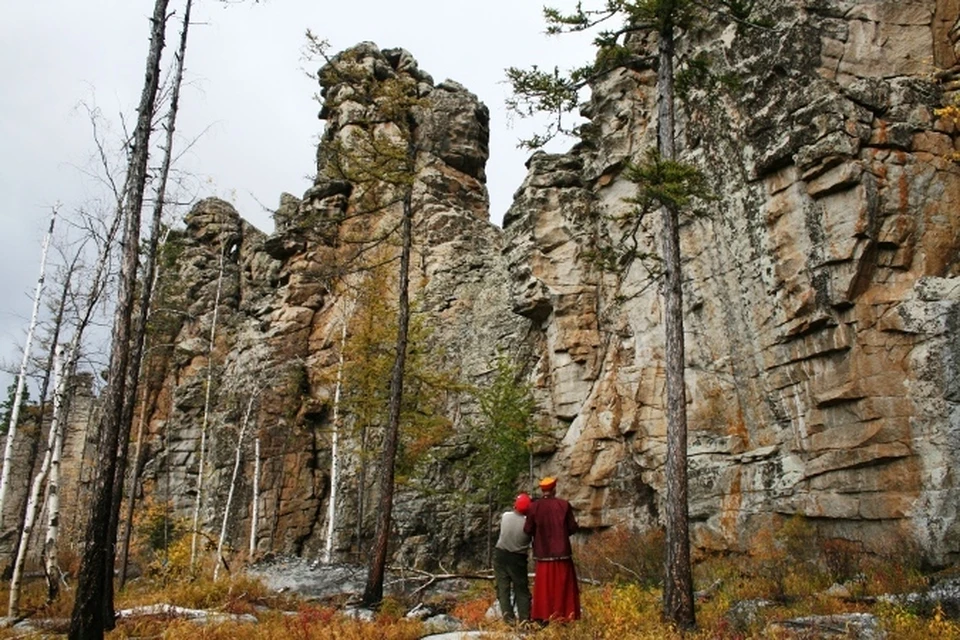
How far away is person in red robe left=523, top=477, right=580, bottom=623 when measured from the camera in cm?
1002

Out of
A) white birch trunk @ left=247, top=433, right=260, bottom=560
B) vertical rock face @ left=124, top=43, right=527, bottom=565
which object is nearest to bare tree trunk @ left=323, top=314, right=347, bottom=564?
vertical rock face @ left=124, top=43, right=527, bottom=565

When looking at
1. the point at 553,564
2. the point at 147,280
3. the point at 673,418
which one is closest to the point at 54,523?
the point at 147,280

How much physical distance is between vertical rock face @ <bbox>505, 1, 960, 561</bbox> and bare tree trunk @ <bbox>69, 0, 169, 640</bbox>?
29.7 feet

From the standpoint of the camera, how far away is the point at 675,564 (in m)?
10.9

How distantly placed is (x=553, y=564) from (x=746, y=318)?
1019 cm

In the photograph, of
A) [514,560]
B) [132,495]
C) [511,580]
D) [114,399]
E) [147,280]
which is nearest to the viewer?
[114,399]

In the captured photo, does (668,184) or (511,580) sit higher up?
(668,184)

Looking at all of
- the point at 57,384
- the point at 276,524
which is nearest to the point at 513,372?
the point at 276,524

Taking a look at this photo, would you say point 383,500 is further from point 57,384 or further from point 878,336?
point 878,336

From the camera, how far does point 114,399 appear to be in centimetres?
1055

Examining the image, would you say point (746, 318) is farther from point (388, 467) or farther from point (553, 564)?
point (553, 564)

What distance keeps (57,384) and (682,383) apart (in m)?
14.2

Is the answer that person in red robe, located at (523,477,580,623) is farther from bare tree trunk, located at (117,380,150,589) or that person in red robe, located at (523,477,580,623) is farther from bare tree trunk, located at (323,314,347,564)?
bare tree trunk, located at (117,380,150,589)

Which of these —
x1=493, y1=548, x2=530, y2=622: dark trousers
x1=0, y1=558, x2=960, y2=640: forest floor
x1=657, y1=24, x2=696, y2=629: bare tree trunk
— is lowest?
x1=0, y1=558, x2=960, y2=640: forest floor
